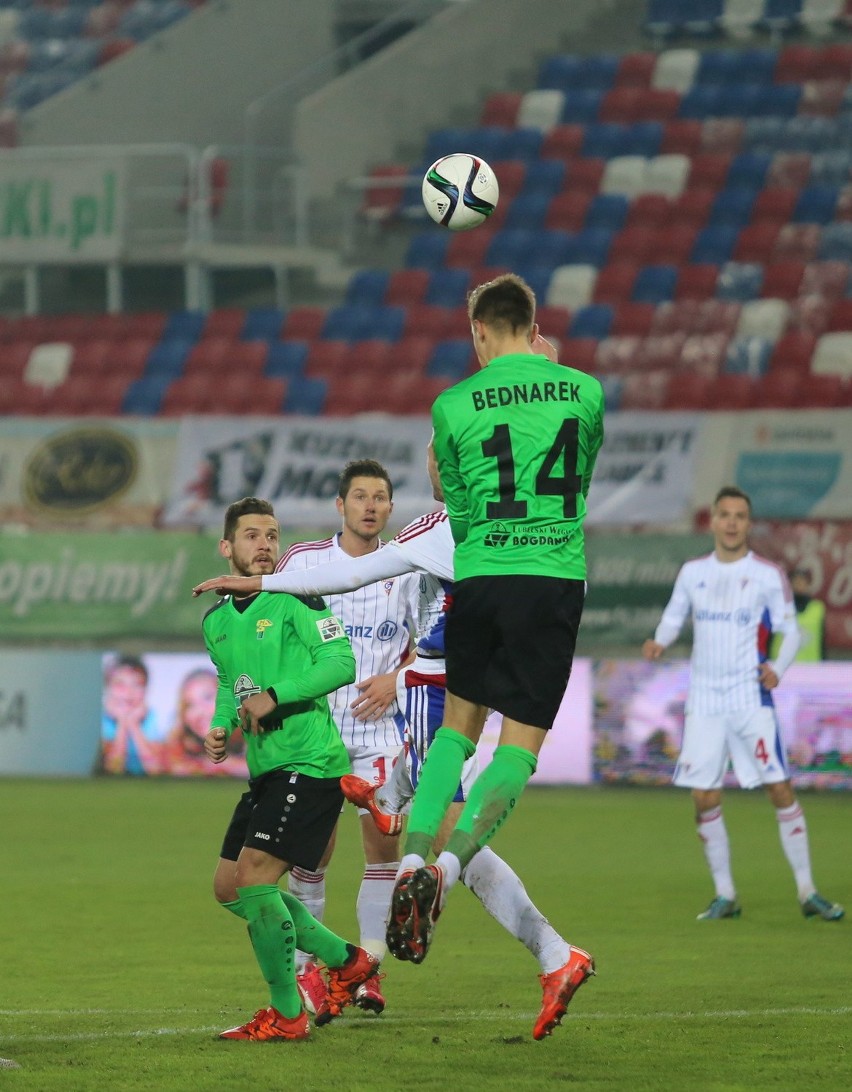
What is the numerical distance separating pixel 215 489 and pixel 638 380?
4.36 metres

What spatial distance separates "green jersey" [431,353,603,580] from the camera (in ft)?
19.0

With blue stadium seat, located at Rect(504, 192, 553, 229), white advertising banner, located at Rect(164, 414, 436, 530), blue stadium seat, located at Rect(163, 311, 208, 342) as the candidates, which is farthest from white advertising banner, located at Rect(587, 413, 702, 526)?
blue stadium seat, located at Rect(163, 311, 208, 342)

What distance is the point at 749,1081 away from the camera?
5.62m

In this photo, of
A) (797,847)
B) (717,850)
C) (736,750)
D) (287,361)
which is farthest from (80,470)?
(797,847)

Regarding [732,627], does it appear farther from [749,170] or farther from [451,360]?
[749,170]

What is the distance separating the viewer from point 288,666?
6.55m

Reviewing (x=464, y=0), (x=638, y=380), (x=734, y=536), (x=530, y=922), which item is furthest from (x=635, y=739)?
(x=464, y=0)

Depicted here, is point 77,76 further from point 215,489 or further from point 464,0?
point 215,489

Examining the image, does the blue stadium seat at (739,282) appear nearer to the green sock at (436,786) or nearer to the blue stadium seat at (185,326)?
the blue stadium seat at (185,326)

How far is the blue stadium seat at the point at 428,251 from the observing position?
23.7m

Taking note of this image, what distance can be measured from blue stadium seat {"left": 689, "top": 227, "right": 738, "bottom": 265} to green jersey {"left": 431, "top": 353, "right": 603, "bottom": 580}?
16.6m

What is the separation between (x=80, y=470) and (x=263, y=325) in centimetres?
373

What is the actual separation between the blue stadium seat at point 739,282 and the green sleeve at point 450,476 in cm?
1577

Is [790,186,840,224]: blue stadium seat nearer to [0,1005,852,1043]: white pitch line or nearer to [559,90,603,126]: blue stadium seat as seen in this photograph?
[559,90,603,126]: blue stadium seat
